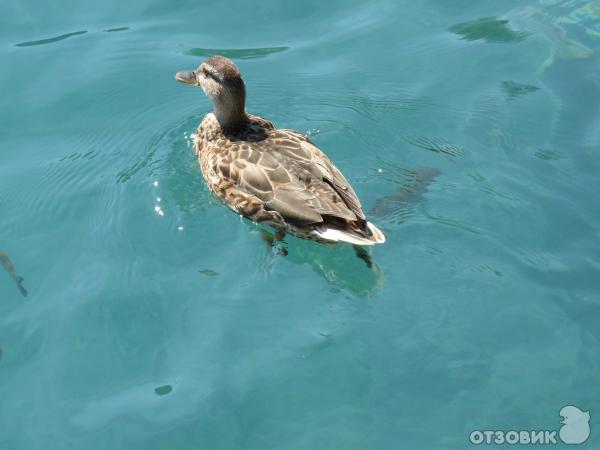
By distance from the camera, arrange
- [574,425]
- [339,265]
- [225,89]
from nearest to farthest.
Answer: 1. [574,425]
2. [339,265]
3. [225,89]

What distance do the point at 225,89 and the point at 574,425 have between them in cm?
417

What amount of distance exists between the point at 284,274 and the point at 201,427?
1451 mm

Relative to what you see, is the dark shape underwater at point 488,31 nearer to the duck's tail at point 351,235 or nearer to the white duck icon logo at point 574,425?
the duck's tail at point 351,235

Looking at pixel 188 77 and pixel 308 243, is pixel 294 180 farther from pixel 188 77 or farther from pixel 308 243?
pixel 188 77

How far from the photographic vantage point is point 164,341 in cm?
575

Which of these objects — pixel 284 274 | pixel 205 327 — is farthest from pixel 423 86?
pixel 205 327

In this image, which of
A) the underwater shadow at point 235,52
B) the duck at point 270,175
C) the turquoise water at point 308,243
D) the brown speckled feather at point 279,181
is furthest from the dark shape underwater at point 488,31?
the brown speckled feather at point 279,181

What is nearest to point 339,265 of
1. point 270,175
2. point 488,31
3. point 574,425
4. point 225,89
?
point 270,175

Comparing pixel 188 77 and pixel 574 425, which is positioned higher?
pixel 188 77

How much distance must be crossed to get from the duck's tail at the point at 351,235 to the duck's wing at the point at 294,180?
0.28 ft

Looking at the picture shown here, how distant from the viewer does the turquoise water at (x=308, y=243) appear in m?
5.30

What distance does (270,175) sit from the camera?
655 centimetres

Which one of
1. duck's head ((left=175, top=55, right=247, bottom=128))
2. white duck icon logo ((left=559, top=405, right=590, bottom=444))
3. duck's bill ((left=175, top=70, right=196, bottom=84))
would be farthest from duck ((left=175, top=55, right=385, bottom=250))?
white duck icon logo ((left=559, top=405, right=590, bottom=444))

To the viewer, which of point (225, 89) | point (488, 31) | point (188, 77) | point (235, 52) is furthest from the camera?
point (488, 31)
